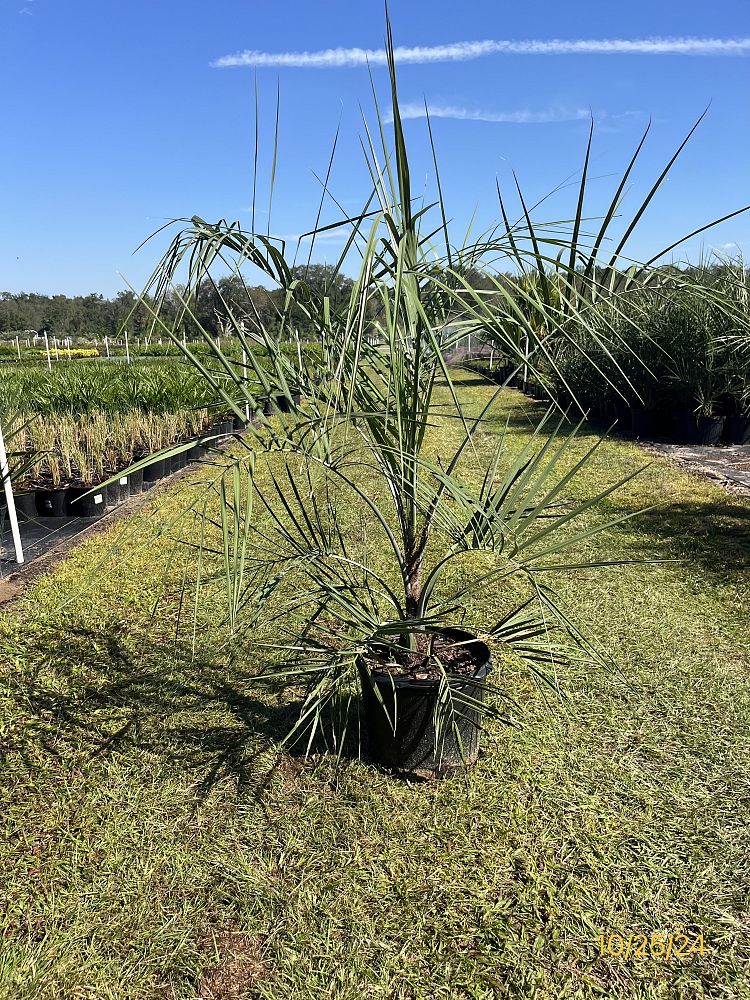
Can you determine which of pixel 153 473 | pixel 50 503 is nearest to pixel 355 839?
pixel 50 503

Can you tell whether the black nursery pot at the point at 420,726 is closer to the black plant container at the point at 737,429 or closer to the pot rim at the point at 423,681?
the pot rim at the point at 423,681

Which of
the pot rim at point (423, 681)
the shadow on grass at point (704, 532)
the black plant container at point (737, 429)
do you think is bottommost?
the shadow on grass at point (704, 532)

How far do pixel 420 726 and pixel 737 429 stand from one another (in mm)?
7570

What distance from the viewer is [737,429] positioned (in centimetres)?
817

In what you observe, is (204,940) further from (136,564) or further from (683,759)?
(136,564)

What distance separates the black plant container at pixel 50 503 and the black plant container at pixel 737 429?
24.1 feet

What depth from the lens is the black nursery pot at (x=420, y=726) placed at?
6.55 ft

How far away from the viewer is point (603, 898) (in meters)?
1.72

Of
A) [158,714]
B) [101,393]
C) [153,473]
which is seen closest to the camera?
[158,714]

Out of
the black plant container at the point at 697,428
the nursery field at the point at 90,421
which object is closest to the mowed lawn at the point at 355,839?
the nursery field at the point at 90,421

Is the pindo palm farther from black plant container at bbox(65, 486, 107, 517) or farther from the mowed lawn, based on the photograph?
black plant container at bbox(65, 486, 107, 517)

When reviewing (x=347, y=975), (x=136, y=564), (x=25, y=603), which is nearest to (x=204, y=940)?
(x=347, y=975)

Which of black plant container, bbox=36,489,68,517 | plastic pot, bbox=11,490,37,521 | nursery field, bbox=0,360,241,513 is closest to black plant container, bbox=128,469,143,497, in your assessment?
nursery field, bbox=0,360,241,513

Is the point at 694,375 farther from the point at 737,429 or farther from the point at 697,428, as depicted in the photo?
the point at 737,429
